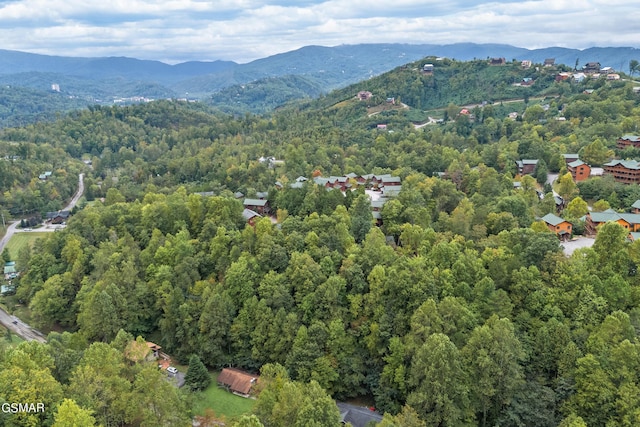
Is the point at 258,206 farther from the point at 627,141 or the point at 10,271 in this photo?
the point at 627,141

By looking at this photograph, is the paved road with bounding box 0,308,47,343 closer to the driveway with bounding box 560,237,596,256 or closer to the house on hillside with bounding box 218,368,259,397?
the house on hillside with bounding box 218,368,259,397

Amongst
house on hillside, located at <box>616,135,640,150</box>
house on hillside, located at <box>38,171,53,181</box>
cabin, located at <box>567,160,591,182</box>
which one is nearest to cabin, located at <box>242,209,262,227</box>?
cabin, located at <box>567,160,591,182</box>

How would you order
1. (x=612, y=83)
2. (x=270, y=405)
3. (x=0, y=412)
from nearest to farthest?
(x=0, y=412) < (x=270, y=405) < (x=612, y=83)

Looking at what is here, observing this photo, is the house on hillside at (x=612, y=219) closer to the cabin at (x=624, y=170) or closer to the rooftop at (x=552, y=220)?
the rooftop at (x=552, y=220)

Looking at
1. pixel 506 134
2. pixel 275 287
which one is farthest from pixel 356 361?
pixel 506 134

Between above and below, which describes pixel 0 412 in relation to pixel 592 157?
below

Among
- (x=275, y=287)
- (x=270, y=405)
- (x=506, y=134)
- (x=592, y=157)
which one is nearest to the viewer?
(x=270, y=405)

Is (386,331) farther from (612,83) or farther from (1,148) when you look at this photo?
(1,148)

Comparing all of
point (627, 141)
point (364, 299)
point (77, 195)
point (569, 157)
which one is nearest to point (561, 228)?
point (364, 299)
